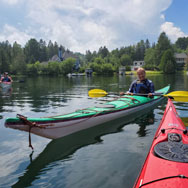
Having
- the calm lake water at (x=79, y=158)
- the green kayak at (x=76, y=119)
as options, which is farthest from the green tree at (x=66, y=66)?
the calm lake water at (x=79, y=158)

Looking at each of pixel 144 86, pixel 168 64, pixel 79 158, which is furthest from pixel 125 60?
pixel 79 158

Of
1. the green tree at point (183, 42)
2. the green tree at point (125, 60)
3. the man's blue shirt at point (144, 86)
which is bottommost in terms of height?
the man's blue shirt at point (144, 86)

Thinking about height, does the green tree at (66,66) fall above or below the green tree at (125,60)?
below

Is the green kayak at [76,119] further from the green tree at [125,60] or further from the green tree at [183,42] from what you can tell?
Result: the green tree at [183,42]

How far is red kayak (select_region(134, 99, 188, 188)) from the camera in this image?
271 centimetres

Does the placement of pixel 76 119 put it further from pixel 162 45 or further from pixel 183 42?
pixel 183 42

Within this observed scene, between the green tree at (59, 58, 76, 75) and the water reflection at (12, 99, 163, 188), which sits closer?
the water reflection at (12, 99, 163, 188)

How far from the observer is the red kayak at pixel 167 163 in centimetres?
271

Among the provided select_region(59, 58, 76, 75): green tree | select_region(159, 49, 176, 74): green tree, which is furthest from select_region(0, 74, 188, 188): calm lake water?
select_region(59, 58, 76, 75): green tree

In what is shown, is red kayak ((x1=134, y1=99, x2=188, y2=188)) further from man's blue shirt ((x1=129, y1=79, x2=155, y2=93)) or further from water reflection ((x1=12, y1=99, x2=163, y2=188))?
man's blue shirt ((x1=129, y1=79, x2=155, y2=93))

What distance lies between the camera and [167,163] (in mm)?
3146

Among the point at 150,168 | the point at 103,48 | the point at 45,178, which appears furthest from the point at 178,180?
the point at 103,48

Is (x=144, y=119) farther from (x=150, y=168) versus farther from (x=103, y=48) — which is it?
(x=103, y=48)

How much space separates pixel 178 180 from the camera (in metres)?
2.69
